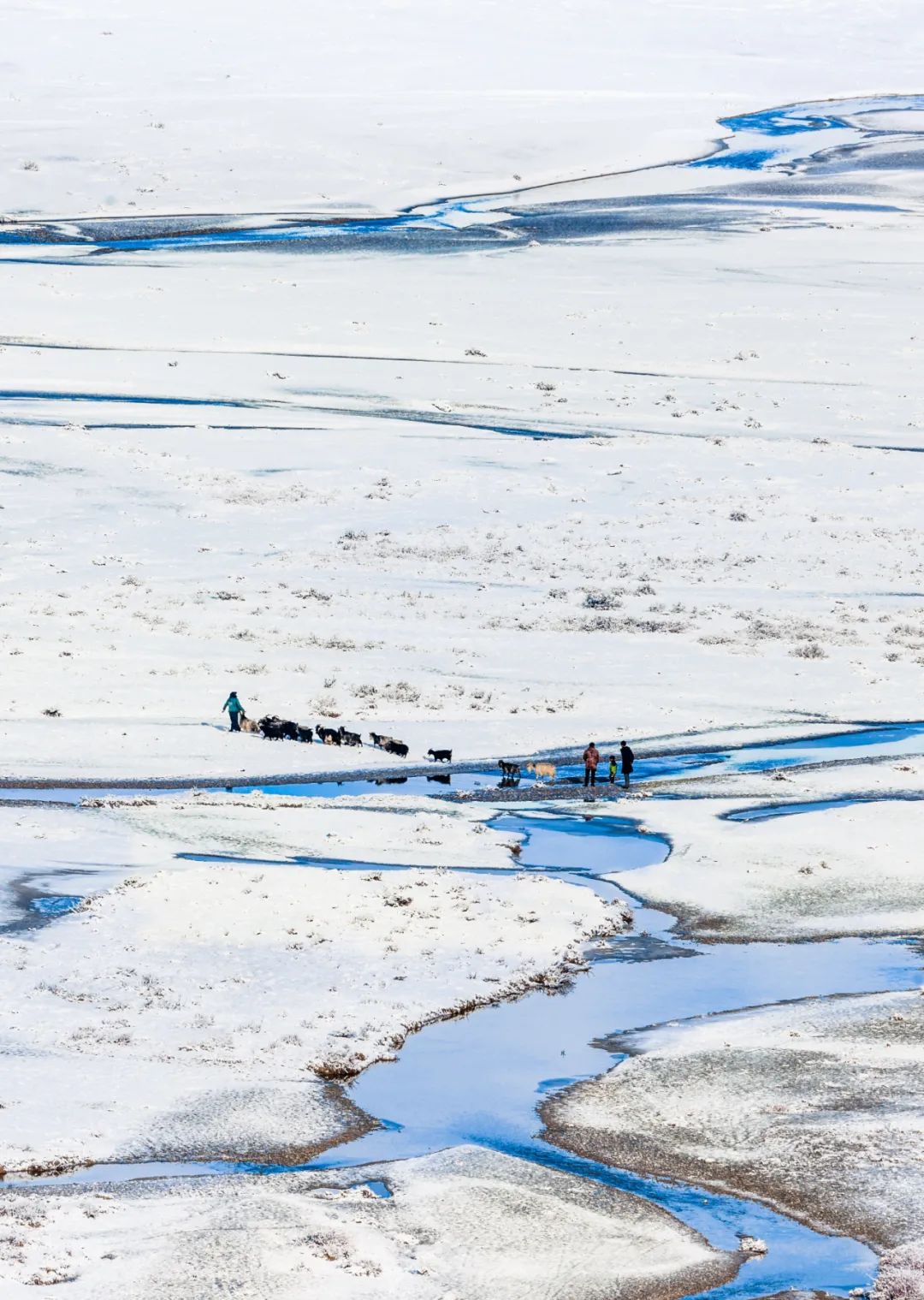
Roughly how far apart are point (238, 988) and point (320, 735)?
11.5 meters

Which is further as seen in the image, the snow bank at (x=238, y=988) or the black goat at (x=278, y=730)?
the black goat at (x=278, y=730)

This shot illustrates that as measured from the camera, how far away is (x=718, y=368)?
60.7m

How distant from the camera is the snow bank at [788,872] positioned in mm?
23203

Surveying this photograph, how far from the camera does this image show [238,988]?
20.5 meters

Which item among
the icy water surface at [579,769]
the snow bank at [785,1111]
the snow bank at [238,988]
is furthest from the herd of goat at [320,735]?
the snow bank at [785,1111]

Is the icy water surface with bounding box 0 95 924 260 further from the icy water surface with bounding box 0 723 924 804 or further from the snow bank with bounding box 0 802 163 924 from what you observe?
the snow bank with bounding box 0 802 163 924

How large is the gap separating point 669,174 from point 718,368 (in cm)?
3090

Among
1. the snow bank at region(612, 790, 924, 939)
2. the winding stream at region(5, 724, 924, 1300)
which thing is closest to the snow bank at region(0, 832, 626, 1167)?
the winding stream at region(5, 724, 924, 1300)

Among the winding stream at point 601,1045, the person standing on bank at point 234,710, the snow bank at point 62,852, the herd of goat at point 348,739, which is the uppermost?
the person standing on bank at point 234,710

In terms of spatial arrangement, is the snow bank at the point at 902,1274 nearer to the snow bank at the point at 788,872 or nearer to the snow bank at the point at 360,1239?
the snow bank at the point at 360,1239

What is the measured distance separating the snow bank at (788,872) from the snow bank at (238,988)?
144cm

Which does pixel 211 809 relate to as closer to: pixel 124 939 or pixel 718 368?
pixel 124 939

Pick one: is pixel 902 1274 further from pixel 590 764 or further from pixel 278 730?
pixel 278 730

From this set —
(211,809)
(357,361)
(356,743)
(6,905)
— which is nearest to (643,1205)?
(6,905)
